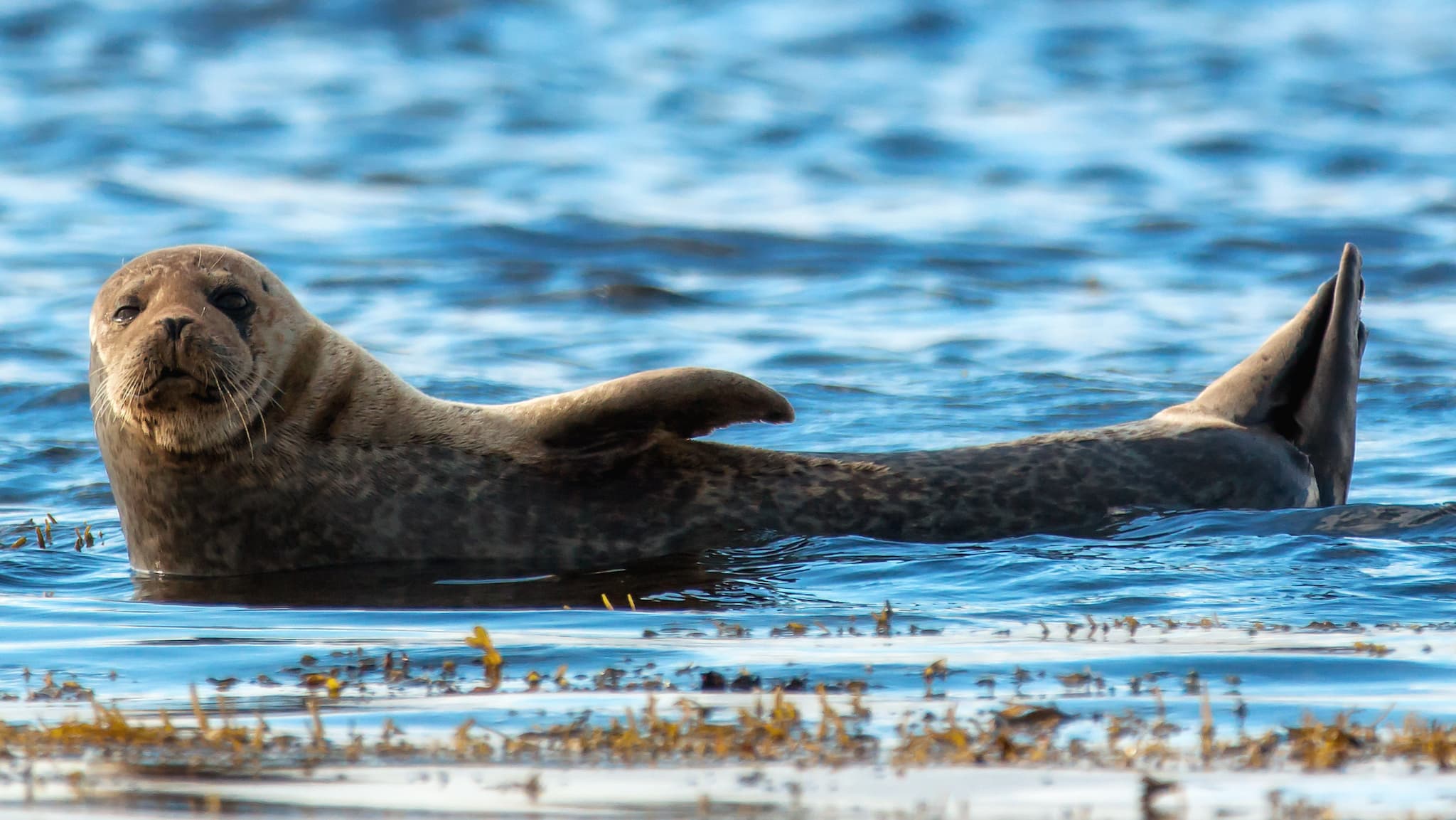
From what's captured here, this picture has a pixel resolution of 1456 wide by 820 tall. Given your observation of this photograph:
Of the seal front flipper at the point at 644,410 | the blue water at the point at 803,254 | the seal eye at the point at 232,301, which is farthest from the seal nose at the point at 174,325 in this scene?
the seal front flipper at the point at 644,410

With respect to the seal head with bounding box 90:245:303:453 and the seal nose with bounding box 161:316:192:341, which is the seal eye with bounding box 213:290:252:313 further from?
the seal nose with bounding box 161:316:192:341

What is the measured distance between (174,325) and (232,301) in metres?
0.44

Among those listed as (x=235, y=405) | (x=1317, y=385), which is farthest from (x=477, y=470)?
(x=1317, y=385)

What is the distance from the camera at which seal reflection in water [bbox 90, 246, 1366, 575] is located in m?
7.41

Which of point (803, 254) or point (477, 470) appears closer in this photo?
point (477, 470)

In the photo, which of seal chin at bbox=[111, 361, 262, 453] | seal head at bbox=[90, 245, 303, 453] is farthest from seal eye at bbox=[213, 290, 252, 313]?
seal chin at bbox=[111, 361, 262, 453]

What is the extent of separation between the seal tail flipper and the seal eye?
392 centimetres

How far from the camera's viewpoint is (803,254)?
17734mm

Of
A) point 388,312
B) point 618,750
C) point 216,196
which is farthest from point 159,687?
point 216,196

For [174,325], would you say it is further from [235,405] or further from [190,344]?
[235,405]

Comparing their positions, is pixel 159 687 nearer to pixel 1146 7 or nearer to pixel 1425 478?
pixel 1425 478

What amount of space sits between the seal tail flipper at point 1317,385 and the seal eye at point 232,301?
3.92 meters

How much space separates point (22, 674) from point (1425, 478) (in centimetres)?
690

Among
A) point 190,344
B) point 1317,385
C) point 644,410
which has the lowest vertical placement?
point 1317,385
